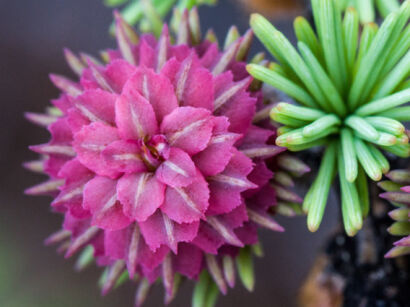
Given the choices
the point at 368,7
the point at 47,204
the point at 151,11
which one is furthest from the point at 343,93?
the point at 47,204

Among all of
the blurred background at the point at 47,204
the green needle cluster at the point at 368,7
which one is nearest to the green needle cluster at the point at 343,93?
the green needle cluster at the point at 368,7

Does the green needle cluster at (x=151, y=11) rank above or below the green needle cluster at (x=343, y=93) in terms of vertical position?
above

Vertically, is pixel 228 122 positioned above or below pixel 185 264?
above

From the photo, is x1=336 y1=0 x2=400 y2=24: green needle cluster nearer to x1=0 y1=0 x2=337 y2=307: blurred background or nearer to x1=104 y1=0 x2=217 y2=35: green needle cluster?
x1=104 y1=0 x2=217 y2=35: green needle cluster

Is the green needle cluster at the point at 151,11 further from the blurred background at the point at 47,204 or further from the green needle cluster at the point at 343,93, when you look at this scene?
the blurred background at the point at 47,204

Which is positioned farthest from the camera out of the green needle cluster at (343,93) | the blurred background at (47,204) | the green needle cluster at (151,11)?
the blurred background at (47,204)

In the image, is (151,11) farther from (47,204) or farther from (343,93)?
(47,204)

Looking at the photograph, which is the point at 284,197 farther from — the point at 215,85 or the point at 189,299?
the point at 189,299

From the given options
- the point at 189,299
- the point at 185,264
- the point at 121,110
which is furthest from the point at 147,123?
the point at 189,299
